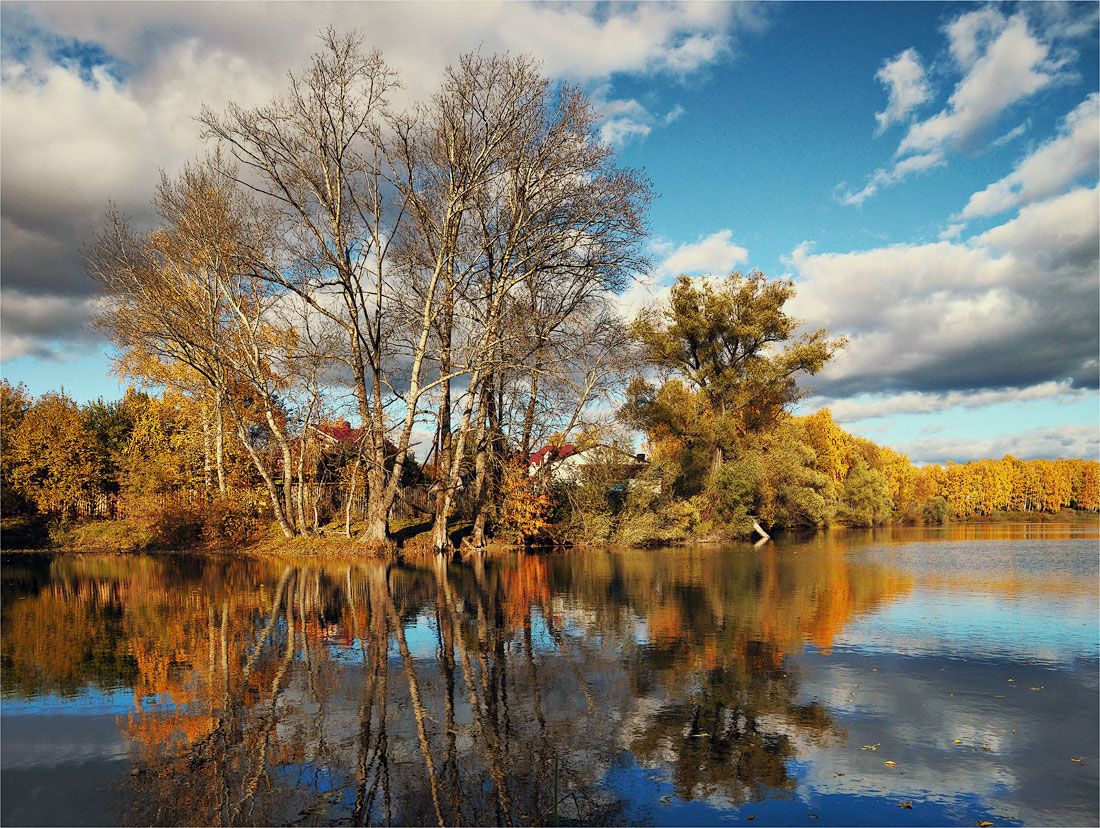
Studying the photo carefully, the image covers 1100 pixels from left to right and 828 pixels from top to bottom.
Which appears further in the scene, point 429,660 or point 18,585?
point 18,585

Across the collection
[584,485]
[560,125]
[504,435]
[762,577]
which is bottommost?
[762,577]

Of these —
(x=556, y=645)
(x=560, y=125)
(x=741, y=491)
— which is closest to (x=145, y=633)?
(x=556, y=645)

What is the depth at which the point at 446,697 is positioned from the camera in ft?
23.9

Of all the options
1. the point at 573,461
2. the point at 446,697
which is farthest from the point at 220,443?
the point at 446,697

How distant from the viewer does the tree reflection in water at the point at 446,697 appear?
495 cm

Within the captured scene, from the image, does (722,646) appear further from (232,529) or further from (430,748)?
(232,529)

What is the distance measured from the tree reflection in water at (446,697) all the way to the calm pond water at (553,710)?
32 mm

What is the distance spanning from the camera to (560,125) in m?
24.9

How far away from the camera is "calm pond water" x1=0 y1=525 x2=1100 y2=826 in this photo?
4875mm

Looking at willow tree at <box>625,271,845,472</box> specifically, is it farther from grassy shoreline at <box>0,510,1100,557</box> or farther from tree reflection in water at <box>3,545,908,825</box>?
tree reflection in water at <box>3,545,908,825</box>

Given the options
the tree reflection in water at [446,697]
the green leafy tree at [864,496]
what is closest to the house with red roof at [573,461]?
the tree reflection in water at [446,697]

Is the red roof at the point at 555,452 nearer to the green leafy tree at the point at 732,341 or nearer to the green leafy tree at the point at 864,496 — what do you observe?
the green leafy tree at the point at 732,341

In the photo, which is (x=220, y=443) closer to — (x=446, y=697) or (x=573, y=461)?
(x=573, y=461)

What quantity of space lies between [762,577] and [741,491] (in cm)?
1812
